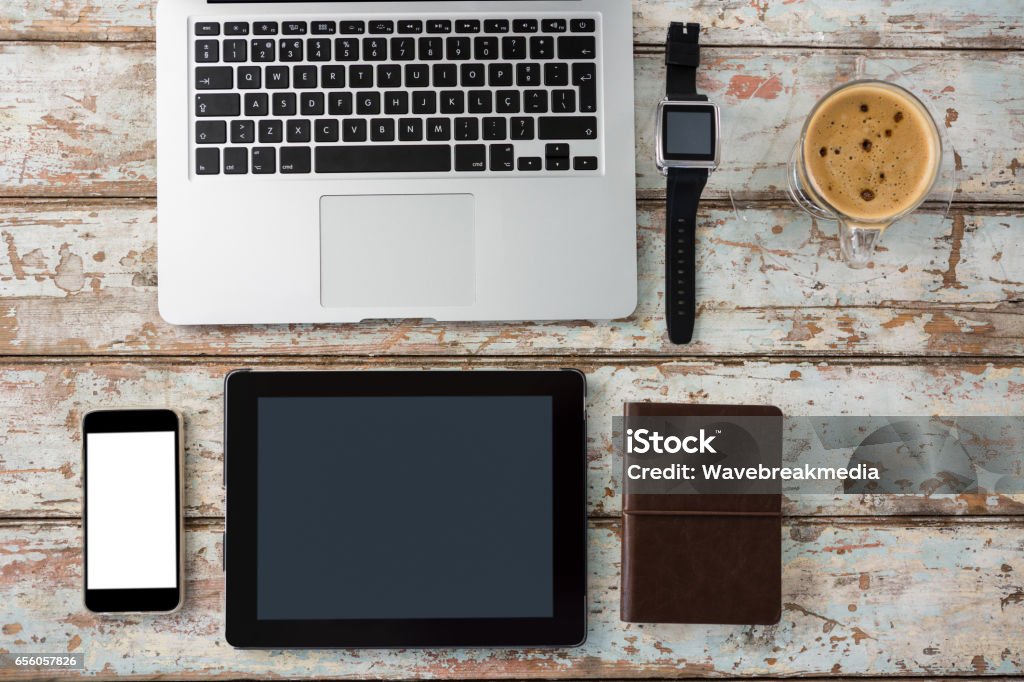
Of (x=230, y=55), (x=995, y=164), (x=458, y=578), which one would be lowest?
(x=458, y=578)

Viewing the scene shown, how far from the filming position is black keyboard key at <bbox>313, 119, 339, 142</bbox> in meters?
0.72

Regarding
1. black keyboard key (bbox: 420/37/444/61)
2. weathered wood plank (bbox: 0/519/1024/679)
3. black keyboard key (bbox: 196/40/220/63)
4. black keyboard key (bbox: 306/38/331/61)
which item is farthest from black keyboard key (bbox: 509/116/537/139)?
weathered wood plank (bbox: 0/519/1024/679)

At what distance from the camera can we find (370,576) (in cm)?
71

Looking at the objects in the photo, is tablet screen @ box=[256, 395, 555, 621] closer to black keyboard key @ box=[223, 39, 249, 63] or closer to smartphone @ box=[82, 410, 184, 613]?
smartphone @ box=[82, 410, 184, 613]

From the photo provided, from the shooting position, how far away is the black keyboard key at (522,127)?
0.72m

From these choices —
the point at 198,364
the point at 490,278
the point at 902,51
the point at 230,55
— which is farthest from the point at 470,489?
the point at 902,51

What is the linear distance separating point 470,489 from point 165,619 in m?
0.36

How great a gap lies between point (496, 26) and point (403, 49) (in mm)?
101

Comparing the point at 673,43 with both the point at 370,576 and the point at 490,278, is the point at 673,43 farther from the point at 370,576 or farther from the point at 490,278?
the point at 370,576

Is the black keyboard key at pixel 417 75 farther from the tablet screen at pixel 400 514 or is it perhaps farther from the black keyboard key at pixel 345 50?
the tablet screen at pixel 400 514

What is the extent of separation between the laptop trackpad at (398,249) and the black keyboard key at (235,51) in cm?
18

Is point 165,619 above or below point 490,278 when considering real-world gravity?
below

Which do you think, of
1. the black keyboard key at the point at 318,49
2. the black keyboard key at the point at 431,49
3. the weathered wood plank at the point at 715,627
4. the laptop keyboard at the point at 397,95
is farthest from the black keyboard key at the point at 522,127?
the weathered wood plank at the point at 715,627

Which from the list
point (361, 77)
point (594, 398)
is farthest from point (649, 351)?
point (361, 77)
